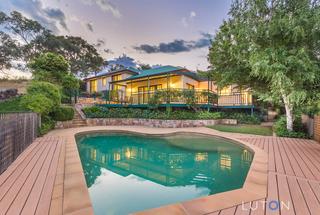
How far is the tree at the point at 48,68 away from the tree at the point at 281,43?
1368cm

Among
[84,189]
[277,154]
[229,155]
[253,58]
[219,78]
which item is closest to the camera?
[84,189]

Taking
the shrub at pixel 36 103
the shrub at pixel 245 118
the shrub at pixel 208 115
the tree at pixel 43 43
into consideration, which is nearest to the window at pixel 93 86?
the tree at pixel 43 43

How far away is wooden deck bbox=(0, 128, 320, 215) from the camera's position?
229 centimetres

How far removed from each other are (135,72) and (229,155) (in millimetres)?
17331

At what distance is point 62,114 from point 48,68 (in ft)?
16.7

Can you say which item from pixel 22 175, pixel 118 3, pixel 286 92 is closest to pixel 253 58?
pixel 286 92

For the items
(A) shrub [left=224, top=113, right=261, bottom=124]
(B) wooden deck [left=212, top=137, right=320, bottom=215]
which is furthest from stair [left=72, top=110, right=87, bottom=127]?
(B) wooden deck [left=212, top=137, right=320, bottom=215]

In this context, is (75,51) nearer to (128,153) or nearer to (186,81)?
(186,81)

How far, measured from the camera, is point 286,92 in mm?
7195

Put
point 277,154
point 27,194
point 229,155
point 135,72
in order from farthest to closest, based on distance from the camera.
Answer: point 135,72 < point 229,155 < point 277,154 < point 27,194

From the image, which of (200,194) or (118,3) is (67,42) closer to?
(118,3)

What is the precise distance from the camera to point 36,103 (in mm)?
8453

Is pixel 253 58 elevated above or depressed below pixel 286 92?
above

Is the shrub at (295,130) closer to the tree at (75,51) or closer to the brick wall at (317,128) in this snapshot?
the brick wall at (317,128)
